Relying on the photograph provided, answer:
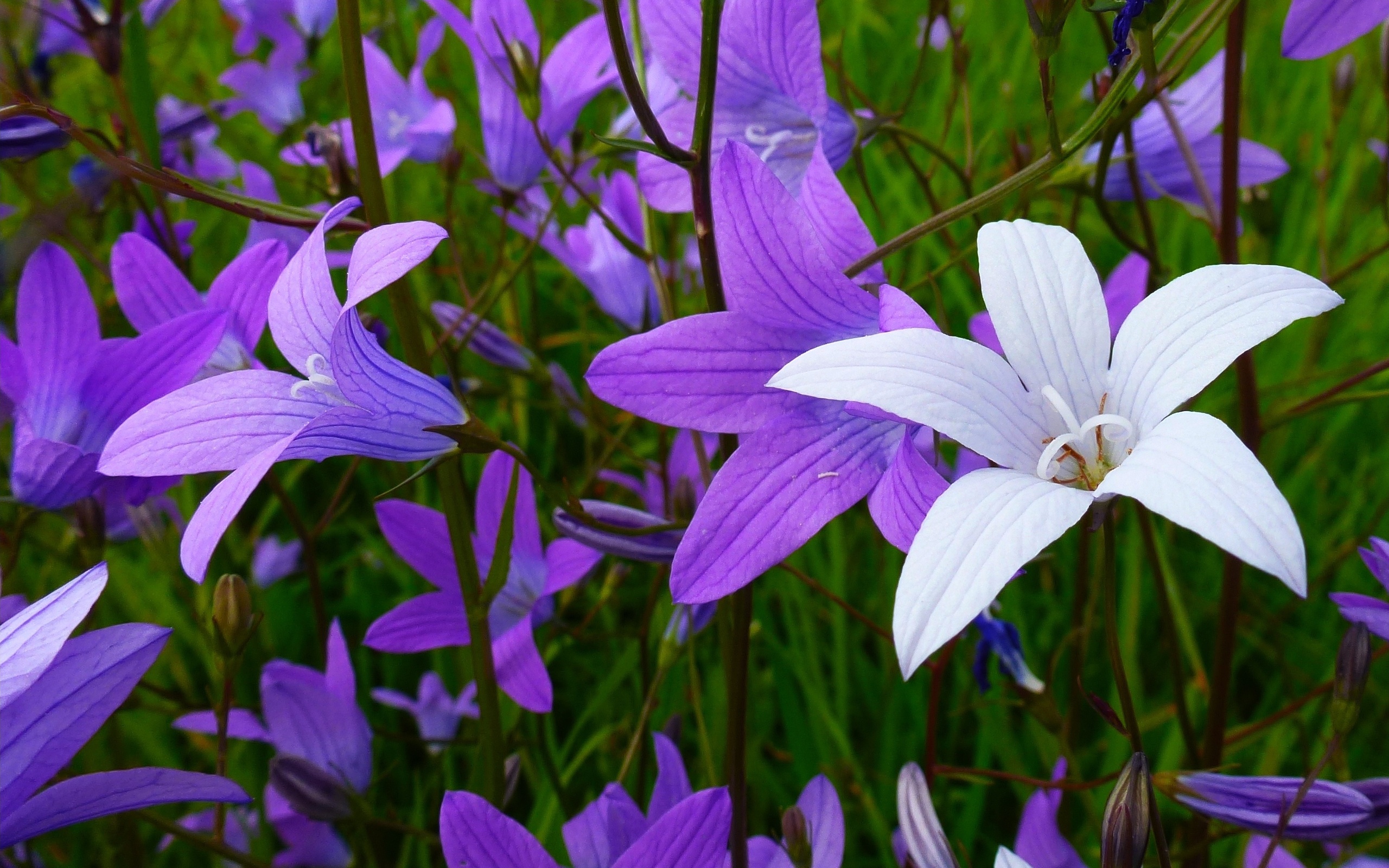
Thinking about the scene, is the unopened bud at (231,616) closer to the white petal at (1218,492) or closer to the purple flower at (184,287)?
the purple flower at (184,287)

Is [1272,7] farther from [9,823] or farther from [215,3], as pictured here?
[9,823]

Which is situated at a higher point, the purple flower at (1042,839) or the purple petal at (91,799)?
the purple petal at (91,799)

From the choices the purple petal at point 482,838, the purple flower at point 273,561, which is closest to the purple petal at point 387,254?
the purple petal at point 482,838

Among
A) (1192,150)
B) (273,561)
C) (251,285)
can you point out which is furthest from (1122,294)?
(273,561)

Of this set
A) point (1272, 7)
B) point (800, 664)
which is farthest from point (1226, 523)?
point (1272, 7)

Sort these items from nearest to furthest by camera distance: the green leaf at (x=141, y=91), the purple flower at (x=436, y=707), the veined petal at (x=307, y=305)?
1. the veined petal at (x=307, y=305)
2. the green leaf at (x=141, y=91)
3. the purple flower at (x=436, y=707)

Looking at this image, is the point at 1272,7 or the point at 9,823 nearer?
the point at 9,823

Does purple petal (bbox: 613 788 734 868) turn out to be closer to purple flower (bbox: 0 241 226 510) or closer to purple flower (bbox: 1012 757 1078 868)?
purple flower (bbox: 1012 757 1078 868)
